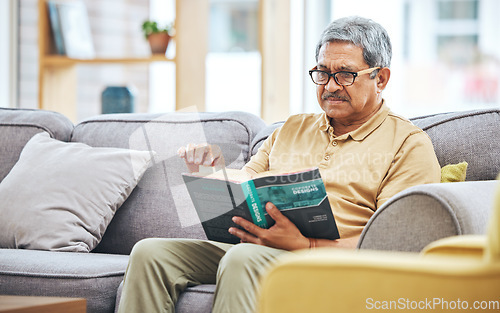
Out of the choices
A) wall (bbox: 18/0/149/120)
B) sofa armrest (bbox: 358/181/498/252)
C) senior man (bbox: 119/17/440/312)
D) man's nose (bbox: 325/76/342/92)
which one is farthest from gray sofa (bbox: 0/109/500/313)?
wall (bbox: 18/0/149/120)

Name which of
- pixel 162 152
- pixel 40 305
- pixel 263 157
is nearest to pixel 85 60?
pixel 162 152

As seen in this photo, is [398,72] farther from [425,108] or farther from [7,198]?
[7,198]

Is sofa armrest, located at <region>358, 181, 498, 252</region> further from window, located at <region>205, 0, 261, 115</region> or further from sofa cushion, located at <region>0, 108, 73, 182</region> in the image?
window, located at <region>205, 0, 261, 115</region>

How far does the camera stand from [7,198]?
215 centimetres

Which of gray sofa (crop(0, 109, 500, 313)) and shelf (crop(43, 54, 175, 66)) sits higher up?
shelf (crop(43, 54, 175, 66))

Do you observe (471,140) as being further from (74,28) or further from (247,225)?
(74,28)

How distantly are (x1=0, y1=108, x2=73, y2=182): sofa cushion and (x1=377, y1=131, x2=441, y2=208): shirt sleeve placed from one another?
1.42m

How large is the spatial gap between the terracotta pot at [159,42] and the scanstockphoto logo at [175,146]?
44.4 inches

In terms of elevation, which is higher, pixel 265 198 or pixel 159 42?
pixel 159 42

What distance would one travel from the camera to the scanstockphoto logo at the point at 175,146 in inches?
86.7

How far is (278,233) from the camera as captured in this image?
5.00ft

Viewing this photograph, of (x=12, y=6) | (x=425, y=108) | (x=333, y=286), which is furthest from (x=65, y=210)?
(x=425, y=108)

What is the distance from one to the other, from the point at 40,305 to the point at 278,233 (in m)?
0.59

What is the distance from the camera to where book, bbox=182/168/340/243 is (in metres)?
1.42
